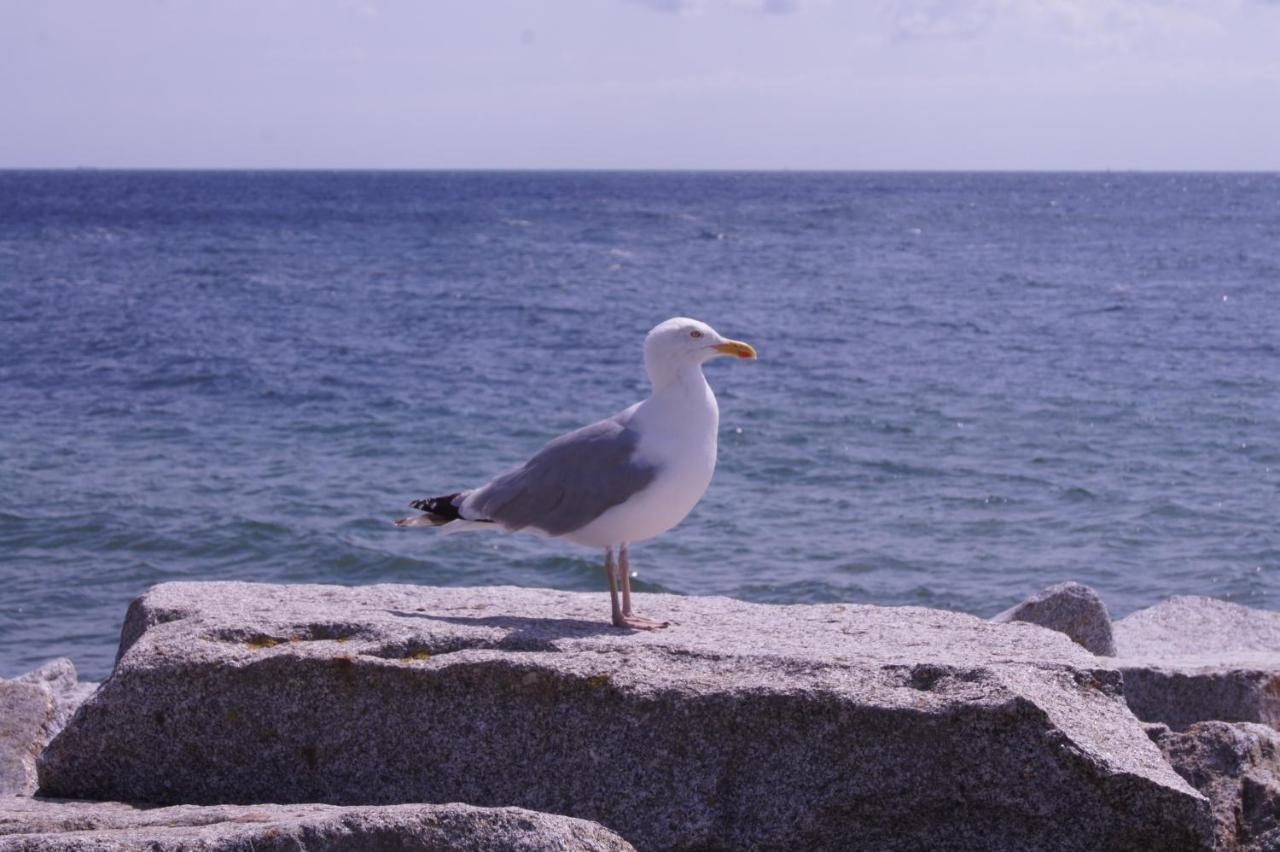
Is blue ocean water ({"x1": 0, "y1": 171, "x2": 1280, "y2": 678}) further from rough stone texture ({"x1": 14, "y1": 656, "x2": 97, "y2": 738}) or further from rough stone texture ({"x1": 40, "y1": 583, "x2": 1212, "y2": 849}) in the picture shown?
rough stone texture ({"x1": 14, "y1": 656, "x2": 97, "y2": 738})

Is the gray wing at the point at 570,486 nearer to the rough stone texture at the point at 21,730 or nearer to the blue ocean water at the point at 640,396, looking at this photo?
the blue ocean water at the point at 640,396

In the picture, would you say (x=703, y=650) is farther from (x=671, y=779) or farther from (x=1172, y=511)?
(x=1172, y=511)

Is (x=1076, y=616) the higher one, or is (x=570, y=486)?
(x=570, y=486)

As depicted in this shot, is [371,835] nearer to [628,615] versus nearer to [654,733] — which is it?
[654,733]

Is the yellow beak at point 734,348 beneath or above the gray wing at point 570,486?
above

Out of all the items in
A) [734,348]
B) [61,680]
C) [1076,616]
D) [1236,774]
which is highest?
[734,348]

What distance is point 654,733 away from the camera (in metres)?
4.26

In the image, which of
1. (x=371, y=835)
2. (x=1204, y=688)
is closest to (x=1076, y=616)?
(x=1204, y=688)

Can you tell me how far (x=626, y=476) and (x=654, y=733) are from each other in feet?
3.70

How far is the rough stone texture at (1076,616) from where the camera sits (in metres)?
7.40

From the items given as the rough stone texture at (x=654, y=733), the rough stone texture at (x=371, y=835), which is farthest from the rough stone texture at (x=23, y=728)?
the rough stone texture at (x=371, y=835)

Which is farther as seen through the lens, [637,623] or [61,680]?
[61,680]

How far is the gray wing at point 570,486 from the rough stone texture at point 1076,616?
10.1 ft

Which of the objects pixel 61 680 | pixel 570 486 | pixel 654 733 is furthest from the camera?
pixel 61 680
